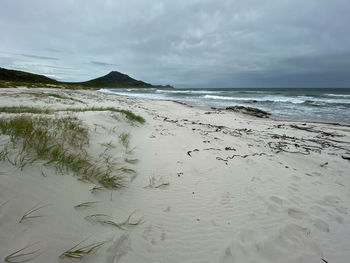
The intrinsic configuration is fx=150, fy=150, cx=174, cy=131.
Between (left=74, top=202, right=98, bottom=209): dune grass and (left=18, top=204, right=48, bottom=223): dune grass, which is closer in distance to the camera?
(left=18, top=204, right=48, bottom=223): dune grass

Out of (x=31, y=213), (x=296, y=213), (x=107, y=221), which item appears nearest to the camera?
(x=31, y=213)

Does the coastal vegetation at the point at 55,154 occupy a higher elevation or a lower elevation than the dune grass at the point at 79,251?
higher

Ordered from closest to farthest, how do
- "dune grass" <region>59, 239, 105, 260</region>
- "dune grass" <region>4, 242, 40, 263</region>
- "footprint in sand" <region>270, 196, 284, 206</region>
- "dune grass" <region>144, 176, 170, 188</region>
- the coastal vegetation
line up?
1. "dune grass" <region>4, 242, 40, 263</region>
2. "dune grass" <region>59, 239, 105, 260</region>
3. the coastal vegetation
4. "footprint in sand" <region>270, 196, 284, 206</region>
5. "dune grass" <region>144, 176, 170, 188</region>

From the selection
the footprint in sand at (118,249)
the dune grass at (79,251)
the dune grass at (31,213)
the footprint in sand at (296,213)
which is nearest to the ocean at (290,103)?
the footprint in sand at (296,213)

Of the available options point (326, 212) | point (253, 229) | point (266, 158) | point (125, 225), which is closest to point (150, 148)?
point (125, 225)

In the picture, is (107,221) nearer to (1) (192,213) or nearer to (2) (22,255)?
(2) (22,255)

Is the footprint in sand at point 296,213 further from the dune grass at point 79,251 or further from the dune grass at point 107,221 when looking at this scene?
the dune grass at point 79,251

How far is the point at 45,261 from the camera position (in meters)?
1.24

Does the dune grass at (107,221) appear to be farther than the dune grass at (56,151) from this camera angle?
No

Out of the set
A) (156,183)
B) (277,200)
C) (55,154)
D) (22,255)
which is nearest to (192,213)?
(156,183)

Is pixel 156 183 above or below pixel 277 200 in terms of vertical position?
above

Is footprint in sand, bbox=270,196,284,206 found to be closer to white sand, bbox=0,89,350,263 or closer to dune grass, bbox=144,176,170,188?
white sand, bbox=0,89,350,263

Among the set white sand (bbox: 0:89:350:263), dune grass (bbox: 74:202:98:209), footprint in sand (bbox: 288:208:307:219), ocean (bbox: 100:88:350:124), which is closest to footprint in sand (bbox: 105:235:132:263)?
white sand (bbox: 0:89:350:263)

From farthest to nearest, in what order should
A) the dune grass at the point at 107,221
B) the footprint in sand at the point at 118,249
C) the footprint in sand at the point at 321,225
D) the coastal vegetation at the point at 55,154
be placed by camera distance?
the coastal vegetation at the point at 55,154
the footprint in sand at the point at 321,225
the dune grass at the point at 107,221
the footprint in sand at the point at 118,249
